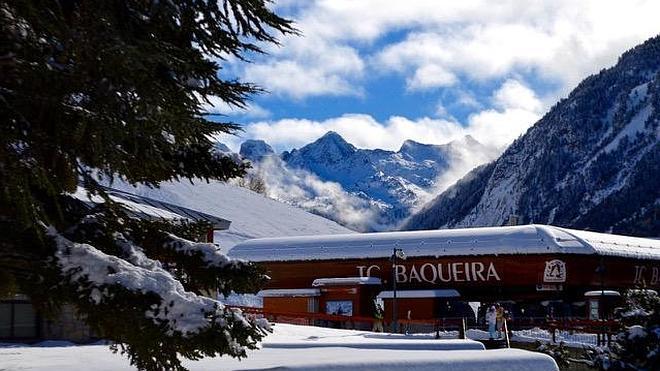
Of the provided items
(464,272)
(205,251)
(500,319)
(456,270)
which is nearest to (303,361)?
(205,251)

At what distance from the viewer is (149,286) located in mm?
5848

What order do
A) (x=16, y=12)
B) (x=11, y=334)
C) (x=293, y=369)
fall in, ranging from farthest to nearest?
(x=11, y=334) → (x=293, y=369) → (x=16, y=12)

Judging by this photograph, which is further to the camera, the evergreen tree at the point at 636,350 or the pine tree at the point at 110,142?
the evergreen tree at the point at 636,350

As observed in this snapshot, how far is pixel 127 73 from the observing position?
19.3ft

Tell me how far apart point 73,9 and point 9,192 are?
1.89 m

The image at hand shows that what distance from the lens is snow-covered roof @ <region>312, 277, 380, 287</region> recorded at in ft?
134

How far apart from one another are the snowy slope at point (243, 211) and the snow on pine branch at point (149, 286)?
257 feet

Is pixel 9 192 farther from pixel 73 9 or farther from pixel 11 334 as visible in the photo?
pixel 11 334

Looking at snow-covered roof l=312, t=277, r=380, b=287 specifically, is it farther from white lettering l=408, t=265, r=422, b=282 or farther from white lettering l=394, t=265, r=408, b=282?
white lettering l=408, t=265, r=422, b=282

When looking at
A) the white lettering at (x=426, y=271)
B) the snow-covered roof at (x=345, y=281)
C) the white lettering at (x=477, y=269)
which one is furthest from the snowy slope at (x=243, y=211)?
the white lettering at (x=477, y=269)

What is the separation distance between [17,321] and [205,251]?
11.5 meters

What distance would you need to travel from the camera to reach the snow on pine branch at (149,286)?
5695 millimetres

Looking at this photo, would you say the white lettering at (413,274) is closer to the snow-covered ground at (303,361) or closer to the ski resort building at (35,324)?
the ski resort building at (35,324)

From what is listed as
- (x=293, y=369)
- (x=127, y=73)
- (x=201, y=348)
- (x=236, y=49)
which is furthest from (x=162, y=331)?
(x=293, y=369)
